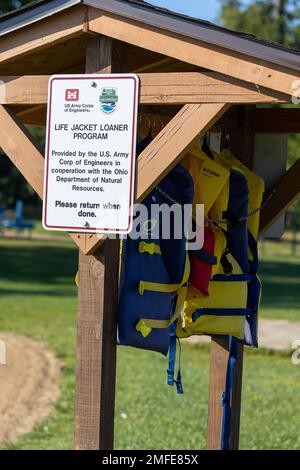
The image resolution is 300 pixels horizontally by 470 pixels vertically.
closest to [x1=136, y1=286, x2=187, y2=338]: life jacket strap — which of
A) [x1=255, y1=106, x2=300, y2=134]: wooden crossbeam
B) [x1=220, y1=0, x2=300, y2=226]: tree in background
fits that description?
[x1=255, y1=106, x2=300, y2=134]: wooden crossbeam

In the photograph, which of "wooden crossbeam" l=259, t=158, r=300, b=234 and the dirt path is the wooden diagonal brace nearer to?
Result: "wooden crossbeam" l=259, t=158, r=300, b=234

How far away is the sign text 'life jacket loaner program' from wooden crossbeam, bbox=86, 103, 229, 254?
0.05 meters

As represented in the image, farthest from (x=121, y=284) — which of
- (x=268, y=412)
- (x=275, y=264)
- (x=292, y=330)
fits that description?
(x=275, y=264)

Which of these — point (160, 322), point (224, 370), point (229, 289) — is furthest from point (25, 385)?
point (160, 322)

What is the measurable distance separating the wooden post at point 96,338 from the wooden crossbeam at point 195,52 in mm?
119

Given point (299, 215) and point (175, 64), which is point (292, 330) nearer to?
point (175, 64)

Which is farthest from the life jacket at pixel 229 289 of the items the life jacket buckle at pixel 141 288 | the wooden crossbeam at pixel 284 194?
the life jacket buckle at pixel 141 288

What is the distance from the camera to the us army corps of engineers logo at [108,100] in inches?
148

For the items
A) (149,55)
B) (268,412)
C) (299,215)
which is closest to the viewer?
(149,55)

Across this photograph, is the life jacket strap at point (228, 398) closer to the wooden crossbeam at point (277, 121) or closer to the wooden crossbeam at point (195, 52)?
the wooden crossbeam at point (277, 121)

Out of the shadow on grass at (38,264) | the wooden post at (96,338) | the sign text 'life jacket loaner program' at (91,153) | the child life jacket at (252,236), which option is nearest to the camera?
the sign text 'life jacket loaner program' at (91,153)

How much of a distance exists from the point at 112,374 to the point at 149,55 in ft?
5.39

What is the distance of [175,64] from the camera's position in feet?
16.3

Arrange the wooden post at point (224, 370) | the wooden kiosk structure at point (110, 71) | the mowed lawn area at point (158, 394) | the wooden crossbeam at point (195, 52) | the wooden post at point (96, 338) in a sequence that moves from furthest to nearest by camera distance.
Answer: the mowed lawn area at point (158, 394)
the wooden post at point (224, 370)
the wooden post at point (96, 338)
the wooden kiosk structure at point (110, 71)
the wooden crossbeam at point (195, 52)
